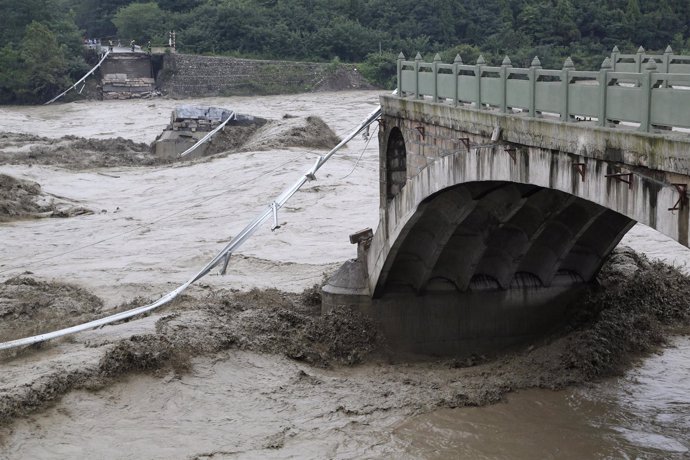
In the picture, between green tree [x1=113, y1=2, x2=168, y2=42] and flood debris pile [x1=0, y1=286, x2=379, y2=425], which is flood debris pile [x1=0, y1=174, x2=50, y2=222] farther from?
green tree [x1=113, y1=2, x2=168, y2=42]

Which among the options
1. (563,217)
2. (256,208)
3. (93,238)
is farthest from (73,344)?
(256,208)

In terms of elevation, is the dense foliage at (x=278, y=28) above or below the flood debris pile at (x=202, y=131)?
above

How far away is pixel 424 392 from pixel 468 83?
483 cm

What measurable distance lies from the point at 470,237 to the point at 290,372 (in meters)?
3.75

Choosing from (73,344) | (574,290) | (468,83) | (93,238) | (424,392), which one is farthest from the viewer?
(93,238)

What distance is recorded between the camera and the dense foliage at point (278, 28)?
5850cm

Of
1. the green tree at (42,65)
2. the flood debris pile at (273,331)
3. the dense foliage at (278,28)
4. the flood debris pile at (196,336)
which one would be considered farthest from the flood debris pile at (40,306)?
the green tree at (42,65)

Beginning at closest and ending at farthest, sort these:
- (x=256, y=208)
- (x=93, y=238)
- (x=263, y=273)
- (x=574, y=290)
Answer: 1. (x=574, y=290)
2. (x=263, y=273)
3. (x=93, y=238)
4. (x=256, y=208)

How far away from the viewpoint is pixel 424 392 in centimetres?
1717

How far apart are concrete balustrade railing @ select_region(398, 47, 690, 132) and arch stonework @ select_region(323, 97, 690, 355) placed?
0.31 meters

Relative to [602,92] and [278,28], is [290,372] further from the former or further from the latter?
[278,28]

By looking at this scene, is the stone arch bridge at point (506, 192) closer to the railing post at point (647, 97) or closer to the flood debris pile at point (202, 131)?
the railing post at point (647, 97)

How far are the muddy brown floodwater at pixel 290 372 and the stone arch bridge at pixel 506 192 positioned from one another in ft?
2.31

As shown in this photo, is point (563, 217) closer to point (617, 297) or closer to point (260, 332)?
point (617, 297)
